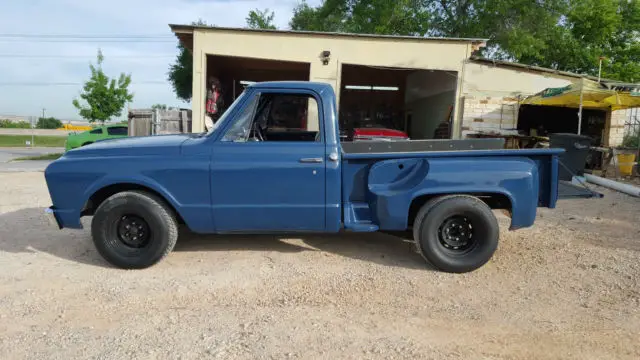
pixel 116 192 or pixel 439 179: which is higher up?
pixel 439 179

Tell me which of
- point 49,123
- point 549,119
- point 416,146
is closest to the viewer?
point 416,146

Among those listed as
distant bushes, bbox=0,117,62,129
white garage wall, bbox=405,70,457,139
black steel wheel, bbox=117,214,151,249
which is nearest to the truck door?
black steel wheel, bbox=117,214,151,249

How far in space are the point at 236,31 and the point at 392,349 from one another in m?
11.5

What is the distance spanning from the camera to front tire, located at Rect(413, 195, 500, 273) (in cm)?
401

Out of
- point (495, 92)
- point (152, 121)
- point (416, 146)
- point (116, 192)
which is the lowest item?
point (116, 192)

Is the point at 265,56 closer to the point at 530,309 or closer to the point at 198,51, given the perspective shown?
the point at 198,51

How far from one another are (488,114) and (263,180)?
445 inches

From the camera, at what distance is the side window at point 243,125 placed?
4.13 metres

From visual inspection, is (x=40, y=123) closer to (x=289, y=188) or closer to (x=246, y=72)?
(x=246, y=72)

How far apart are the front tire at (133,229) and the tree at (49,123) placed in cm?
8322

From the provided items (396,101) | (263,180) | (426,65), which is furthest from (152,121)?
(396,101)

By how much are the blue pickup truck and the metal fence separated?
9235 millimetres

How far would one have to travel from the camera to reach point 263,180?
4.03 metres

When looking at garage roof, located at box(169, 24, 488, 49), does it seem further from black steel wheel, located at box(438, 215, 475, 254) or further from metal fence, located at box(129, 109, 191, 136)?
black steel wheel, located at box(438, 215, 475, 254)
